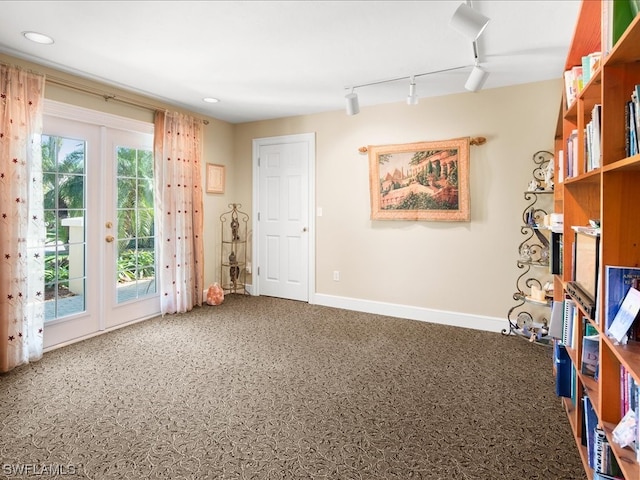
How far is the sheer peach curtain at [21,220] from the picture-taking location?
9.02 ft

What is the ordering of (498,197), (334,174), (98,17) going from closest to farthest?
(98,17) → (498,197) → (334,174)

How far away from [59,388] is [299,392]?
1.61 m

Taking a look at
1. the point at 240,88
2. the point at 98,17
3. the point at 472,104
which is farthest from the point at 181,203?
the point at 472,104

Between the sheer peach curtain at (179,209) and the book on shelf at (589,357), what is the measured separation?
379 cm

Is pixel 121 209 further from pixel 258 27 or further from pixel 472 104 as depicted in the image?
pixel 472 104

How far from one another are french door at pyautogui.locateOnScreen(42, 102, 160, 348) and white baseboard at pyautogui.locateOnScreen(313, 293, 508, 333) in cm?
209

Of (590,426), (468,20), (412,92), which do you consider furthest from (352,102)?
(590,426)

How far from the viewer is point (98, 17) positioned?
2.34 meters

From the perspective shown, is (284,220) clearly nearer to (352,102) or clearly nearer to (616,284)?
(352,102)

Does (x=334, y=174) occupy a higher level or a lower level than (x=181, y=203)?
higher

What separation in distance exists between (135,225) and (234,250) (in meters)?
1.53

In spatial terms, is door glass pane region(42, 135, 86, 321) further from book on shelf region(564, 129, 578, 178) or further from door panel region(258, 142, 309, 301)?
book on shelf region(564, 129, 578, 178)

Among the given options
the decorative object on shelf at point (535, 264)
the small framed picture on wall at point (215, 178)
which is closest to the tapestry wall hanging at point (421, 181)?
the decorative object on shelf at point (535, 264)

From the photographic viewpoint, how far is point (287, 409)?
225cm
